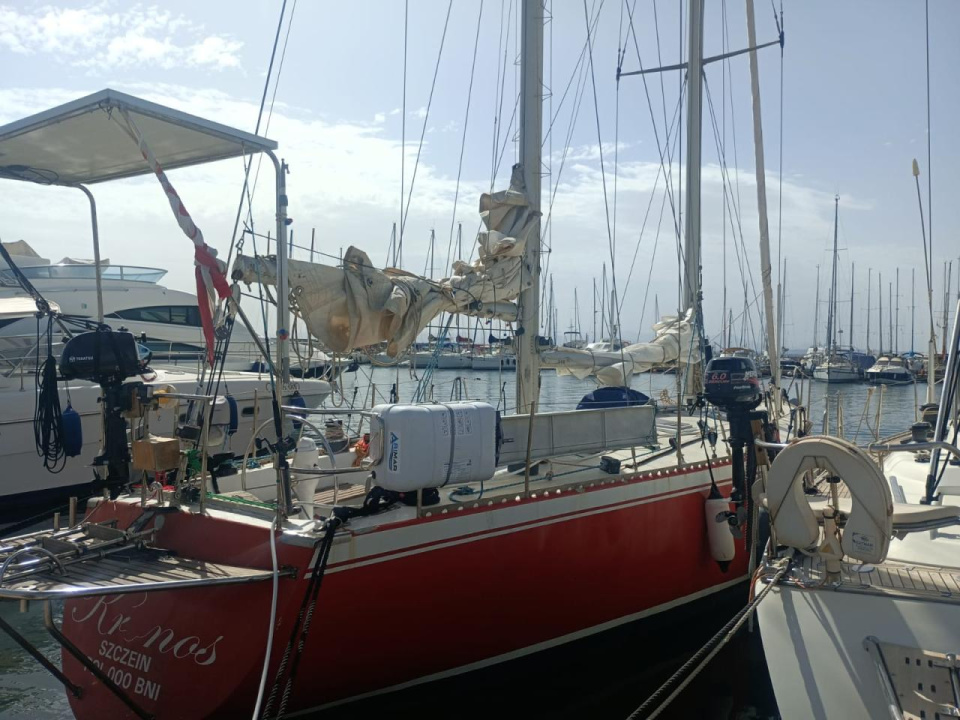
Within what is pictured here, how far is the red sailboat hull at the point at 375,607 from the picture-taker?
5.39m

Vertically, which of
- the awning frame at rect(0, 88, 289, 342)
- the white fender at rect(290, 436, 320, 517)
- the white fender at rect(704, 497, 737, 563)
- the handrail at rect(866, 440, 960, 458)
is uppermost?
the awning frame at rect(0, 88, 289, 342)

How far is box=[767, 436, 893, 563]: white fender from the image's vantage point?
483 cm

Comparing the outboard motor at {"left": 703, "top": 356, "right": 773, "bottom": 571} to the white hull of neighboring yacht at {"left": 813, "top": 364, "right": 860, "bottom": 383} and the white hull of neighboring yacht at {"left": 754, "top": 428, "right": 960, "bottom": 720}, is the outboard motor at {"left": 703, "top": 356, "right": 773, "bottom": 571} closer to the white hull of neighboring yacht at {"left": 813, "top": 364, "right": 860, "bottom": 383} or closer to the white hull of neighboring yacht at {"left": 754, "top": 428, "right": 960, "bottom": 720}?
the white hull of neighboring yacht at {"left": 754, "top": 428, "right": 960, "bottom": 720}

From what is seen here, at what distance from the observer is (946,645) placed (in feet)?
15.0

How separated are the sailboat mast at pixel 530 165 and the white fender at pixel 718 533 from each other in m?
2.35

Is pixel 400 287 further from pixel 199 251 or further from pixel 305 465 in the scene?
pixel 199 251

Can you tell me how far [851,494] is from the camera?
4.96 meters

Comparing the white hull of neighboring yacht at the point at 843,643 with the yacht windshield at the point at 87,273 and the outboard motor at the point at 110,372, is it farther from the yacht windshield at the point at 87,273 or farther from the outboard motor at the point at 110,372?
the yacht windshield at the point at 87,273

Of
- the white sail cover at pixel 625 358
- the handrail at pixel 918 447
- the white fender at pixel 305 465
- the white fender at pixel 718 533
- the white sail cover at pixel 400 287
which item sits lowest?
the white fender at pixel 718 533

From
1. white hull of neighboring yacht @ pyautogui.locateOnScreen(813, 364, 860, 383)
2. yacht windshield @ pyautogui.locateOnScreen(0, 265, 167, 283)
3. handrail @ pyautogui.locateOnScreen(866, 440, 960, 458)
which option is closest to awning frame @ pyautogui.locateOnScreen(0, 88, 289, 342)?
handrail @ pyautogui.locateOnScreen(866, 440, 960, 458)

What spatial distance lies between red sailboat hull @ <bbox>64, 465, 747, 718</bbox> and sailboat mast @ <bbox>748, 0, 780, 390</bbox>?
2882mm

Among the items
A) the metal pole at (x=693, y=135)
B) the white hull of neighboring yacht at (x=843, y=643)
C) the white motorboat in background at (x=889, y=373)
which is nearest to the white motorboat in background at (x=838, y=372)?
the white motorboat in background at (x=889, y=373)

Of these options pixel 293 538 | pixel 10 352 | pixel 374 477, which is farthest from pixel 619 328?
pixel 10 352

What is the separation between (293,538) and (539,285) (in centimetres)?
526
